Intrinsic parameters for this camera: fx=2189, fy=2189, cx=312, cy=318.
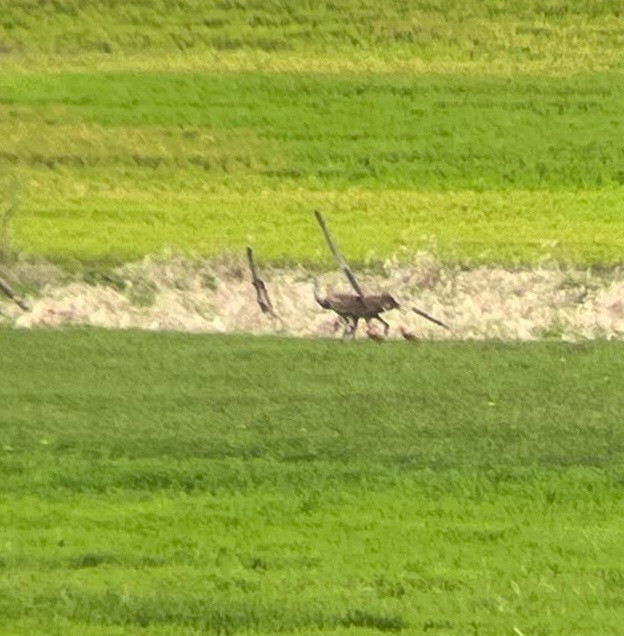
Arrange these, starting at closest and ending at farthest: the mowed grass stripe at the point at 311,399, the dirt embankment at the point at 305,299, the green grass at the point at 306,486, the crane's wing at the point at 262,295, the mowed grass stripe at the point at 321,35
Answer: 1. the green grass at the point at 306,486
2. the mowed grass stripe at the point at 311,399
3. the dirt embankment at the point at 305,299
4. the crane's wing at the point at 262,295
5. the mowed grass stripe at the point at 321,35

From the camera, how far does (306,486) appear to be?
6.72m

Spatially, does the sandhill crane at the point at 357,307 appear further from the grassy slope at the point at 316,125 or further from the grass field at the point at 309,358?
the grassy slope at the point at 316,125

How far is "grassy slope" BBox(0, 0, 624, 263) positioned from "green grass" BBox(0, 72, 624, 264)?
0.01 m

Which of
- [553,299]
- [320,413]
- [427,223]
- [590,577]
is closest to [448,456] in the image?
[320,413]

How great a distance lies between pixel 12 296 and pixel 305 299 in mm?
1539

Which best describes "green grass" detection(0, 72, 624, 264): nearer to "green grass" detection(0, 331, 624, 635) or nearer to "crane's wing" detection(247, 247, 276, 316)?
"crane's wing" detection(247, 247, 276, 316)

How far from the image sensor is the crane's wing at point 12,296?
1078cm

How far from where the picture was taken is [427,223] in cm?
1317

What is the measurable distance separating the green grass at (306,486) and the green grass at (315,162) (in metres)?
3.41

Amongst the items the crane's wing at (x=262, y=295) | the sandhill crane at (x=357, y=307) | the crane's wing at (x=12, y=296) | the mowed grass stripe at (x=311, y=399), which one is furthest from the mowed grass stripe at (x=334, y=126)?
the mowed grass stripe at (x=311, y=399)

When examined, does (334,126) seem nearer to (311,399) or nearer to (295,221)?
(295,221)

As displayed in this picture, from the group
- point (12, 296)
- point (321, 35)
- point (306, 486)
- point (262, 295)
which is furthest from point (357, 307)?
point (321, 35)

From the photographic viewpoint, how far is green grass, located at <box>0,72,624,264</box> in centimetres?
1302

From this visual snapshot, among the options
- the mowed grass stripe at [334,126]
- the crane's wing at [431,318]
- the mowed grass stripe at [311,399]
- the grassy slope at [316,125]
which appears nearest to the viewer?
the mowed grass stripe at [311,399]
